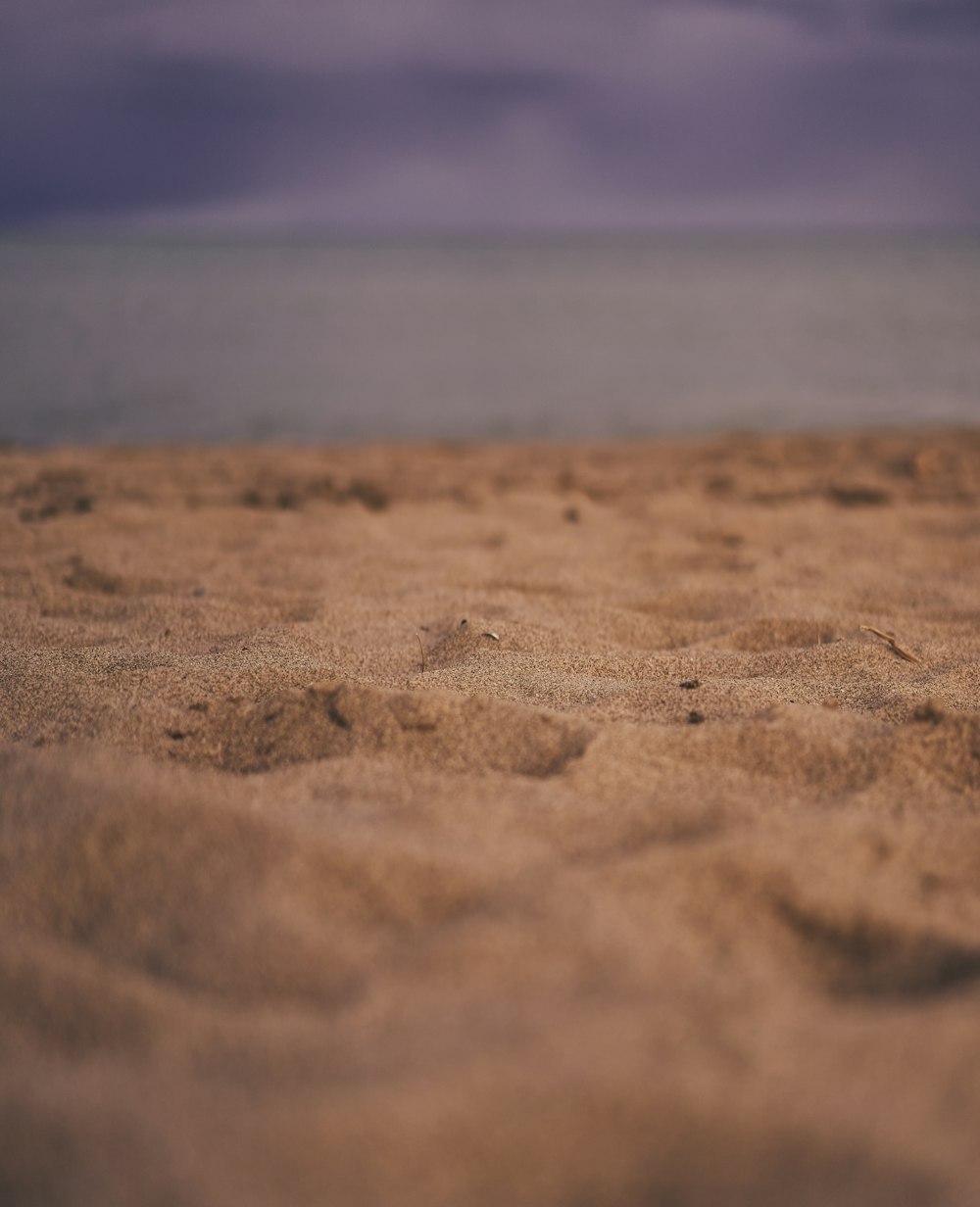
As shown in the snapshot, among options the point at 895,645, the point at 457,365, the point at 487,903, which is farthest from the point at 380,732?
the point at 457,365

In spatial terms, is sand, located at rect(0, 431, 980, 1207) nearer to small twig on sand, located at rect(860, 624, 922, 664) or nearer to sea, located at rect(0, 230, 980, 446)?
small twig on sand, located at rect(860, 624, 922, 664)

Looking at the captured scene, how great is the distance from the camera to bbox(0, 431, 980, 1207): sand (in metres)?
0.69

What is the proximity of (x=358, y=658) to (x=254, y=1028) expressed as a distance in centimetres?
110

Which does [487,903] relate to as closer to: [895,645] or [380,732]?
[380,732]

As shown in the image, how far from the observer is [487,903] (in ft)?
3.25

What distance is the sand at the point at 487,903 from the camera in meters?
0.69

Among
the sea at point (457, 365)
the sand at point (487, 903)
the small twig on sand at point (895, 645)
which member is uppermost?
the sea at point (457, 365)

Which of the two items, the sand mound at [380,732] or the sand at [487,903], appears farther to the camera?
the sand mound at [380,732]

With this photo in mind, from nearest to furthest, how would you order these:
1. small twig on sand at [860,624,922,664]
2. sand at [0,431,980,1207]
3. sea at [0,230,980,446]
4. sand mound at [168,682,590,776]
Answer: sand at [0,431,980,1207]
sand mound at [168,682,590,776]
small twig on sand at [860,624,922,664]
sea at [0,230,980,446]

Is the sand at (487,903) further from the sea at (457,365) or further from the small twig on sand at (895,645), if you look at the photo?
the sea at (457,365)

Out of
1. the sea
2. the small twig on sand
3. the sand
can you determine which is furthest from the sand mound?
the sea

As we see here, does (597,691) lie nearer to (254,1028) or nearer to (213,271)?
(254,1028)

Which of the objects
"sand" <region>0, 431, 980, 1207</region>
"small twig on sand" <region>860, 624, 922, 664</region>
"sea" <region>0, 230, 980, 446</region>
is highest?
"sea" <region>0, 230, 980, 446</region>

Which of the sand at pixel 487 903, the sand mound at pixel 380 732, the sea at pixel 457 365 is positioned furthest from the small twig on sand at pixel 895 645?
the sea at pixel 457 365
